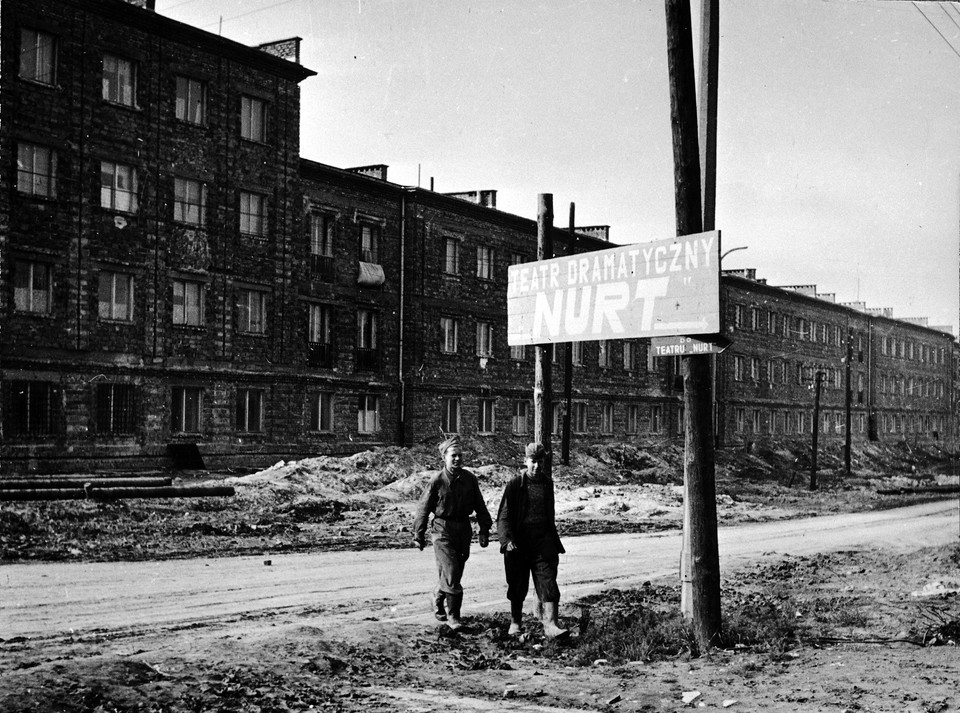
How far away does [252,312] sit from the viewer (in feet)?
96.0

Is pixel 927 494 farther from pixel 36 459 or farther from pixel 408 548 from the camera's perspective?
pixel 36 459

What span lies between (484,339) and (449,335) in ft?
6.95

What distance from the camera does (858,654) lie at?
27.8 ft

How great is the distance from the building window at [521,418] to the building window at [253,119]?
50.4 feet

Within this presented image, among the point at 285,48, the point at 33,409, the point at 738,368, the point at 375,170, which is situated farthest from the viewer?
the point at 738,368

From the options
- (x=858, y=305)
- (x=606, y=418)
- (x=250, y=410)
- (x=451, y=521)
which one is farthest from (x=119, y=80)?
(x=858, y=305)

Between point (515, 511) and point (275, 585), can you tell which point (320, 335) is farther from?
point (515, 511)

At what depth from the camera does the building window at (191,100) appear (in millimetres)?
27172

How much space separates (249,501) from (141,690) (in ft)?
51.0

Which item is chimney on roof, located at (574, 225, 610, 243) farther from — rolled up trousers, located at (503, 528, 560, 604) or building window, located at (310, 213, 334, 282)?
rolled up trousers, located at (503, 528, 560, 604)

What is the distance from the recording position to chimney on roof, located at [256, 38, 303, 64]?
3021 cm

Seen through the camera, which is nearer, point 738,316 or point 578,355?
point 578,355

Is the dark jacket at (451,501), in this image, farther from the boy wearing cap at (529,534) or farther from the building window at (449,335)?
the building window at (449,335)

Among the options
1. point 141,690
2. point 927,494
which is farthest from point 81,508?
point 927,494
